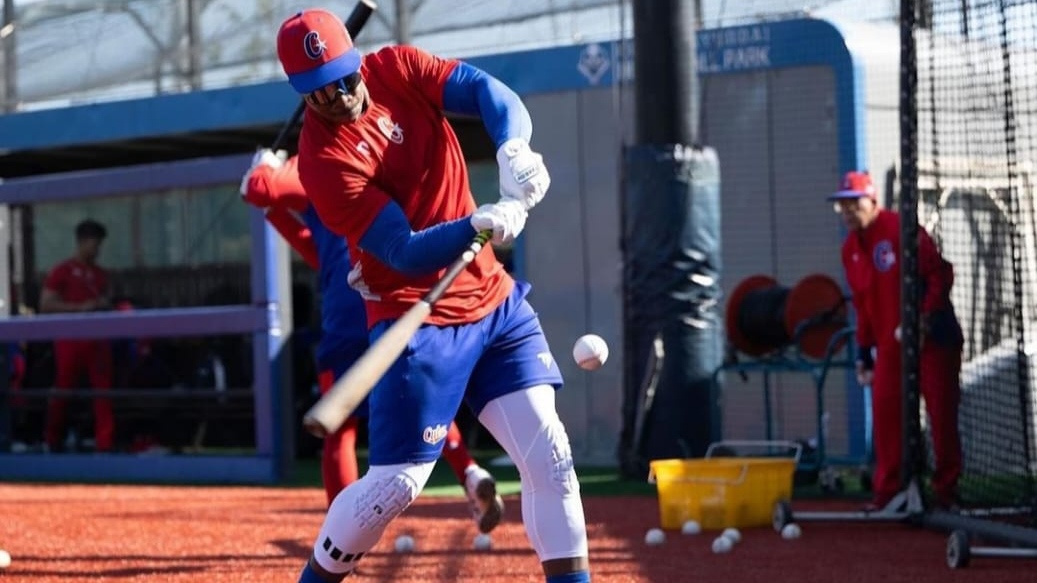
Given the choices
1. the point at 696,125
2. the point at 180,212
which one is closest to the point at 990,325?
the point at 696,125

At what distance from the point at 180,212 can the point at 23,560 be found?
6167 mm

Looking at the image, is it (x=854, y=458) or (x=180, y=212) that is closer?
(x=854, y=458)

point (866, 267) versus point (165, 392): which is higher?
point (866, 267)

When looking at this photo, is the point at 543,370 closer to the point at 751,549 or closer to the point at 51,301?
the point at 751,549

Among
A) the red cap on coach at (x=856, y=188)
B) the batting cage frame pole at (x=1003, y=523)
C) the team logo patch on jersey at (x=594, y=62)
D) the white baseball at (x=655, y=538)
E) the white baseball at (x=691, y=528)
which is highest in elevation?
the team logo patch on jersey at (x=594, y=62)

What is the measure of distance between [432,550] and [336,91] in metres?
3.95

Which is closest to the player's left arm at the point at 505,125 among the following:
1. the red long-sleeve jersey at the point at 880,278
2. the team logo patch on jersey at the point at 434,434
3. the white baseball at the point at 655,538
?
the team logo patch on jersey at the point at 434,434

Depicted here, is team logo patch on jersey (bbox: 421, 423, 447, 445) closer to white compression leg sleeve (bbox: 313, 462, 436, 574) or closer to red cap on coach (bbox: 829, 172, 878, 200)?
white compression leg sleeve (bbox: 313, 462, 436, 574)

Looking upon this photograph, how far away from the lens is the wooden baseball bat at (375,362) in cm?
480

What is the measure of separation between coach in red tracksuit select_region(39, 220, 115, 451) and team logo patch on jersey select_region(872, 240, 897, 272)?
738 cm

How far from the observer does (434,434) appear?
5.61 m

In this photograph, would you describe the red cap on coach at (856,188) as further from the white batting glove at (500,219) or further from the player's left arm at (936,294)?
the white batting glove at (500,219)

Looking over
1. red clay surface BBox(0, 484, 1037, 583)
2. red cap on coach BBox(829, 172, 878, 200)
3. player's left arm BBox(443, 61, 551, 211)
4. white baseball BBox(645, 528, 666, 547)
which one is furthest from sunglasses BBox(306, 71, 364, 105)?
red cap on coach BBox(829, 172, 878, 200)

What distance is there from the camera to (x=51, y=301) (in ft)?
50.5
